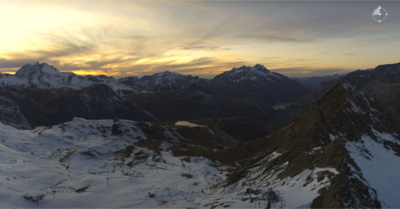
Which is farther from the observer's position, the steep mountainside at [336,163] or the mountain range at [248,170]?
the mountain range at [248,170]

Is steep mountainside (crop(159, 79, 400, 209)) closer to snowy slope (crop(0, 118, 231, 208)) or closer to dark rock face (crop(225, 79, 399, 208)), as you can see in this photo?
dark rock face (crop(225, 79, 399, 208))

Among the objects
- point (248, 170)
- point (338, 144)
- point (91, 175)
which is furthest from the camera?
point (91, 175)

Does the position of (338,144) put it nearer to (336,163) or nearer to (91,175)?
(336,163)

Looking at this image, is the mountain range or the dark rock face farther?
the mountain range

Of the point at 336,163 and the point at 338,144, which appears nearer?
the point at 336,163

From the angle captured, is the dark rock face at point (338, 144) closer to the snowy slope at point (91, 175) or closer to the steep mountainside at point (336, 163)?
the steep mountainside at point (336, 163)

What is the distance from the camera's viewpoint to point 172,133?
193 metres

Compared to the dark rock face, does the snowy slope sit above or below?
below

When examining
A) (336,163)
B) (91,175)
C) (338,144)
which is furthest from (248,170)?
(91,175)

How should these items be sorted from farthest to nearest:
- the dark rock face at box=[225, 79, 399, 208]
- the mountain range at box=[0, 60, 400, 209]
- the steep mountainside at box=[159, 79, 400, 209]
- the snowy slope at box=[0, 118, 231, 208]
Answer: the snowy slope at box=[0, 118, 231, 208] → the mountain range at box=[0, 60, 400, 209] → the steep mountainside at box=[159, 79, 400, 209] → the dark rock face at box=[225, 79, 399, 208]

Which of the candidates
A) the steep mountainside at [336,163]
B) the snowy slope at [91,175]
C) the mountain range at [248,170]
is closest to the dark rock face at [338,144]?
the steep mountainside at [336,163]

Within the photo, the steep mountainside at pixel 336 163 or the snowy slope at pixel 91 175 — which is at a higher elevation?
the steep mountainside at pixel 336 163

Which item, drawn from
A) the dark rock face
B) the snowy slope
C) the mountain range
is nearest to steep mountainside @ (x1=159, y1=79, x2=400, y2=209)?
the dark rock face

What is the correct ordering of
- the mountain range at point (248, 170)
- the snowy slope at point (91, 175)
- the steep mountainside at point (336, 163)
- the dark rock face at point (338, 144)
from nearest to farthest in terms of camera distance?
the dark rock face at point (338, 144)
the steep mountainside at point (336, 163)
the mountain range at point (248, 170)
the snowy slope at point (91, 175)
